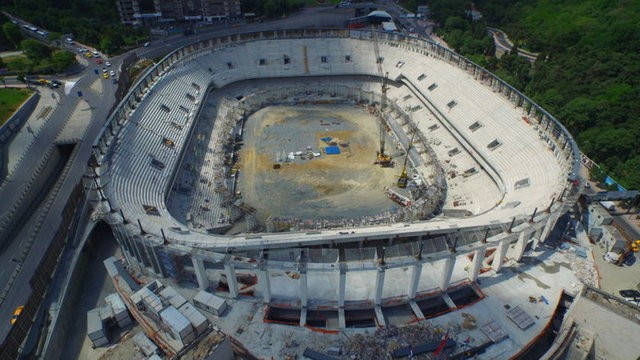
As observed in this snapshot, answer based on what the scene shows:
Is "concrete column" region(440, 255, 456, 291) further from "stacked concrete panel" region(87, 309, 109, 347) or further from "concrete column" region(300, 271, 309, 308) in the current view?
"stacked concrete panel" region(87, 309, 109, 347)

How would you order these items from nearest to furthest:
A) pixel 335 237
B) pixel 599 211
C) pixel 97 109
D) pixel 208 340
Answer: pixel 208 340, pixel 335 237, pixel 599 211, pixel 97 109

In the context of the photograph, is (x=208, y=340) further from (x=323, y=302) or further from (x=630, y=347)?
(x=630, y=347)

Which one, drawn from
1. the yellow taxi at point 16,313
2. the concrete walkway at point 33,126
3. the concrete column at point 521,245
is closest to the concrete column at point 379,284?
the concrete column at point 521,245

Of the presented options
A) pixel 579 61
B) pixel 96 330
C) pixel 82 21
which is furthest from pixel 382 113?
pixel 82 21

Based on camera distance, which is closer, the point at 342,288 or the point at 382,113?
the point at 342,288

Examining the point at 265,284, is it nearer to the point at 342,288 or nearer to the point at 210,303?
the point at 210,303

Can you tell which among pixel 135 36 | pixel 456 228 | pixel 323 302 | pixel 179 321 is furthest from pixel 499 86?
pixel 135 36

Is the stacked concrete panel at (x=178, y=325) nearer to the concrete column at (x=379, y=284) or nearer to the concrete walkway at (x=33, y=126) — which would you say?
the concrete column at (x=379, y=284)

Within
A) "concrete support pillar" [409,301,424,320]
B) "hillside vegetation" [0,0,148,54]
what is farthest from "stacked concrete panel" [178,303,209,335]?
"hillside vegetation" [0,0,148,54]
